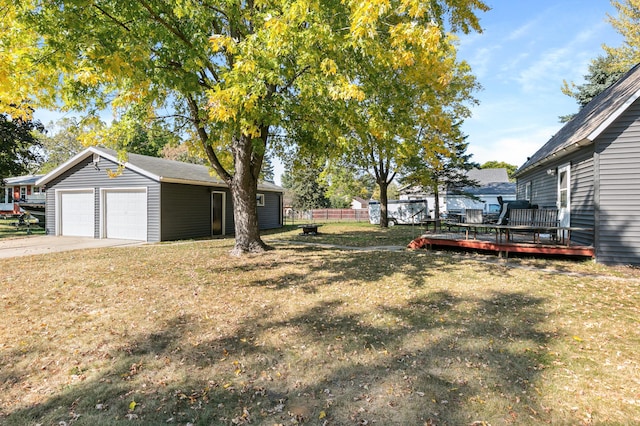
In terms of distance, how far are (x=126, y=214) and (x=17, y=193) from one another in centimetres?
2597

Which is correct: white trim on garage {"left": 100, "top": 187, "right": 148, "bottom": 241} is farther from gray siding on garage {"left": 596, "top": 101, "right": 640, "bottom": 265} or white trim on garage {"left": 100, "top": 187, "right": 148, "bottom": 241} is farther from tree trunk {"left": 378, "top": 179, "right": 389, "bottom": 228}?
gray siding on garage {"left": 596, "top": 101, "right": 640, "bottom": 265}

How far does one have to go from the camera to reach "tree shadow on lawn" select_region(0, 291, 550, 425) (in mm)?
2887

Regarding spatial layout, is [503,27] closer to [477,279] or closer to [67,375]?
[477,279]

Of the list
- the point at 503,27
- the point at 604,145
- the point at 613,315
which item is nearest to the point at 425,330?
the point at 613,315

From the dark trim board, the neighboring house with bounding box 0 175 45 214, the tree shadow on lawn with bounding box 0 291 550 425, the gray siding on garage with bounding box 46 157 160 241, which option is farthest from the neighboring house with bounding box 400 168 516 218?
the neighboring house with bounding box 0 175 45 214

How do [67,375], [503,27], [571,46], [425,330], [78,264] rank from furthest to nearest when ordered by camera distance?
[571,46], [503,27], [78,264], [425,330], [67,375]

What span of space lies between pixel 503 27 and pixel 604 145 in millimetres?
6180

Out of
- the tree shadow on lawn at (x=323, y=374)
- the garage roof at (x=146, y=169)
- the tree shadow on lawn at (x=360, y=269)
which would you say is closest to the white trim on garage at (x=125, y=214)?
the garage roof at (x=146, y=169)

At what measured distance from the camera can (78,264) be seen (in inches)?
336

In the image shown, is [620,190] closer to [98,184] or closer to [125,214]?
[125,214]

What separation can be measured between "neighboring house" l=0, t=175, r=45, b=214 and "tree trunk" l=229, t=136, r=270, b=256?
1122 inches

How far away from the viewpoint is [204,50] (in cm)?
722

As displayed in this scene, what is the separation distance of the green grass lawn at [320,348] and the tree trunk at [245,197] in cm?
275

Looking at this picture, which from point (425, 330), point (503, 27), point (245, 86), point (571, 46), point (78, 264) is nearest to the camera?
point (425, 330)
